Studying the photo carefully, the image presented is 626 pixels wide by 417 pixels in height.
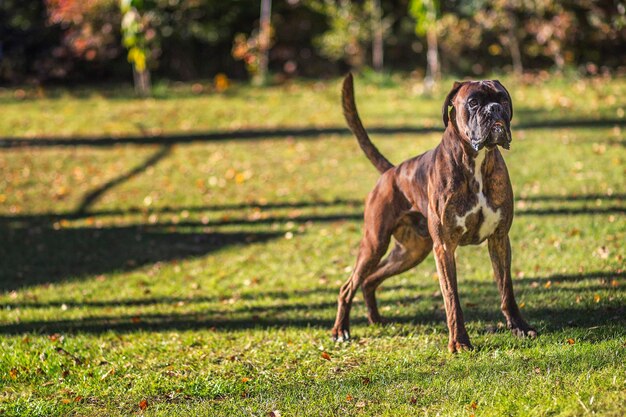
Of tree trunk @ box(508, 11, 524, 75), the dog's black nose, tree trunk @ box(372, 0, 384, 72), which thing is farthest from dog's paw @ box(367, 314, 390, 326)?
tree trunk @ box(372, 0, 384, 72)

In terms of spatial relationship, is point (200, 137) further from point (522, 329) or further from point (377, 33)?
point (522, 329)

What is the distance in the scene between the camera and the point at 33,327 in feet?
24.8

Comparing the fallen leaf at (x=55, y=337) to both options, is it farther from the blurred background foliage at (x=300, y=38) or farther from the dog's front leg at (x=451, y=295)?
the blurred background foliage at (x=300, y=38)

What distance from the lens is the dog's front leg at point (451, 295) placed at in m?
5.53

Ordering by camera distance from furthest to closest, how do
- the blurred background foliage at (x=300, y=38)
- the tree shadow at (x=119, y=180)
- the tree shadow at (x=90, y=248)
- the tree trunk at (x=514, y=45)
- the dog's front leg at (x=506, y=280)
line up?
the blurred background foliage at (x=300, y=38), the tree trunk at (x=514, y=45), the tree shadow at (x=119, y=180), the tree shadow at (x=90, y=248), the dog's front leg at (x=506, y=280)

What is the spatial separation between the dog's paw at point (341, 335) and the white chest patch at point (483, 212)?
4.64 feet

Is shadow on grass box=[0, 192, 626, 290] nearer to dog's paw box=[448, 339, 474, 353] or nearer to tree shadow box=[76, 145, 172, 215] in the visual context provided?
tree shadow box=[76, 145, 172, 215]

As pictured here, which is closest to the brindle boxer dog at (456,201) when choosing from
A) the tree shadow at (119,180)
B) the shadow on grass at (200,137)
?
the tree shadow at (119,180)

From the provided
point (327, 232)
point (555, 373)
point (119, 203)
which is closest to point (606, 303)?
point (555, 373)

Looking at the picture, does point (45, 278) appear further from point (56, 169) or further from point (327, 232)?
point (56, 169)

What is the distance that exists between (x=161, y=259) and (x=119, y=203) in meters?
2.53

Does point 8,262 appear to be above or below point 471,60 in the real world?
below

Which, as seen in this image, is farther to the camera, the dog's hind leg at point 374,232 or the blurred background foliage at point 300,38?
the blurred background foliage at point 300,38

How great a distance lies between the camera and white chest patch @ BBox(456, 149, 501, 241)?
17.5 feet
